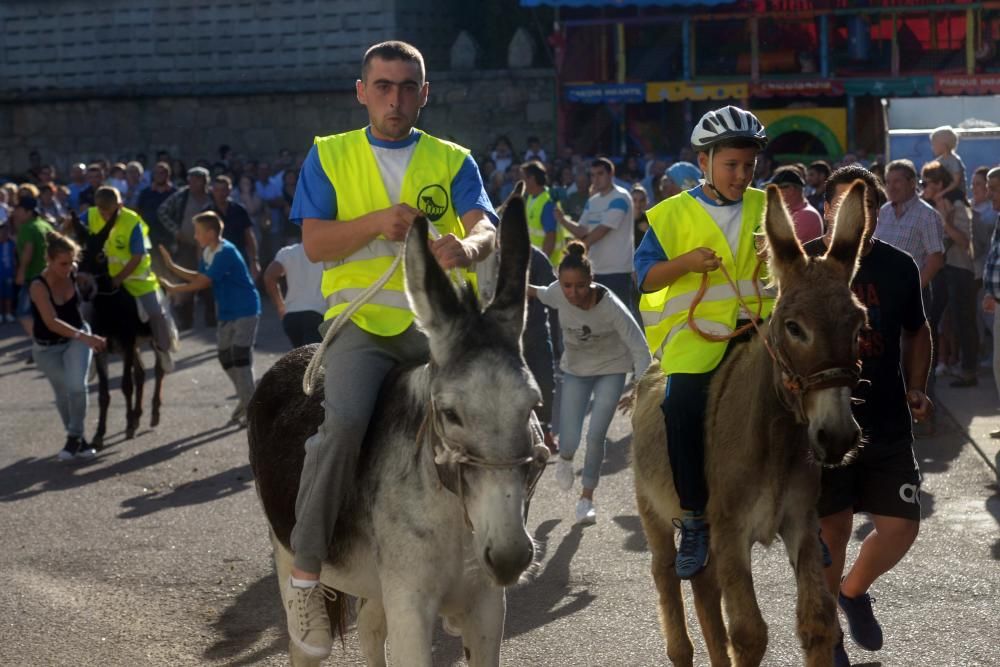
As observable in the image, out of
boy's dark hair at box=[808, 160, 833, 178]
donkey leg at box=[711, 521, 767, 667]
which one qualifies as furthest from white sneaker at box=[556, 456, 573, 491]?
boy's dark hair at box=[808, 160, 833, 178]

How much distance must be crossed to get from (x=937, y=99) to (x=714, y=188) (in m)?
14.8

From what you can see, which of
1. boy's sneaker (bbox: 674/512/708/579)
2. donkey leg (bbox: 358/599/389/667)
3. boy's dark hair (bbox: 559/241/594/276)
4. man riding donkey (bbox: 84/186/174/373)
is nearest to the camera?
boy's sneaker (bbox: 674/512/708/579)

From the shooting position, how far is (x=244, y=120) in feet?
133

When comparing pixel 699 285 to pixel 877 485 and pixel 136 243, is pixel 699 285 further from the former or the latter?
pixel 136 243

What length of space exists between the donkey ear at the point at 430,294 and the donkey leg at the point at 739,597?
181 cm

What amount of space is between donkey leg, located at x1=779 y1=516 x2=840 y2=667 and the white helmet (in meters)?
1.61

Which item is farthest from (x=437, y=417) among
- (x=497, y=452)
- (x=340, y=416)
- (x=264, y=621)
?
(x=264, y=621)

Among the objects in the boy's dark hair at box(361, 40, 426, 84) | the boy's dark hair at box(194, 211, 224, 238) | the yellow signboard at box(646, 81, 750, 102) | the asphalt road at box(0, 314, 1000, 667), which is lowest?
the asphalt road at box(0, 314, 1000, 667)

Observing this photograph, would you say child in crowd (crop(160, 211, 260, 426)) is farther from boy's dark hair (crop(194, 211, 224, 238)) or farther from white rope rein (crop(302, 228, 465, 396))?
white rope rein (crop(302, 228, 465, 396))

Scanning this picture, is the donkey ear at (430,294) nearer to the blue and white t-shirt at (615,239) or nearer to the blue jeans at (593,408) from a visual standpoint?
the blue jeans at (593,408)

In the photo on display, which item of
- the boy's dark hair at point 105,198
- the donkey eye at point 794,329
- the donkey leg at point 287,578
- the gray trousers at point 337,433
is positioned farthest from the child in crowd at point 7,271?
the donkey eye at point 794,329

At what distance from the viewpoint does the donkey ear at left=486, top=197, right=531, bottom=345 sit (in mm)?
4809

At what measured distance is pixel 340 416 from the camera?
17.5 ft

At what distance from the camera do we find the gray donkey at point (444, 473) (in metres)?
4.55
